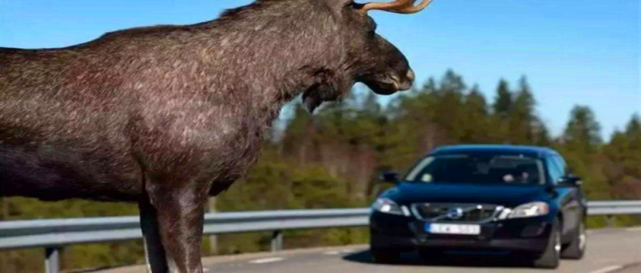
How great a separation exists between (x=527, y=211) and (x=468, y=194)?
651mm

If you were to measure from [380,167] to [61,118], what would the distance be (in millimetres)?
58722

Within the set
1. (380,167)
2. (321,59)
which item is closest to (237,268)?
(321,59)

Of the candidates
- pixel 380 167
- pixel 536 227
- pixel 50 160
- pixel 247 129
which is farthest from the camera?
pixel 380 167

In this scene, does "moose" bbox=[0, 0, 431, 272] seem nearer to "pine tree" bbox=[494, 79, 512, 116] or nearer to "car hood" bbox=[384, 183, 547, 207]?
"car hood" bbox=[384, 183, 547, 207]

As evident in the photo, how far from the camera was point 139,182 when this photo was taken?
17.5ft

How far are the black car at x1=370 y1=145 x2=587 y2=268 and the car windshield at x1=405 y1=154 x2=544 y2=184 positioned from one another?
0.04ft

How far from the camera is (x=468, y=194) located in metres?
14.3

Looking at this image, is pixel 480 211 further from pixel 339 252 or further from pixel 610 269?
pixel 339 252

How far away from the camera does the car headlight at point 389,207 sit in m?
14.3

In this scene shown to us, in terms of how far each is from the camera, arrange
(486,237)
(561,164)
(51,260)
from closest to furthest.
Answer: (51,260) → (486,237) → (561,164)

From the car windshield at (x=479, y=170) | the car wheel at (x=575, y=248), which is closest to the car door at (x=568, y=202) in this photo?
the car wheel at (x=575, y=248)

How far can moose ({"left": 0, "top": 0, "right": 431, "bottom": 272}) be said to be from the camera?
516cm

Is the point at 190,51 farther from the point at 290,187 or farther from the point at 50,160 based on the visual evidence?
the point at 290,187

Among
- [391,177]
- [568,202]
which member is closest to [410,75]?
[391,177]
